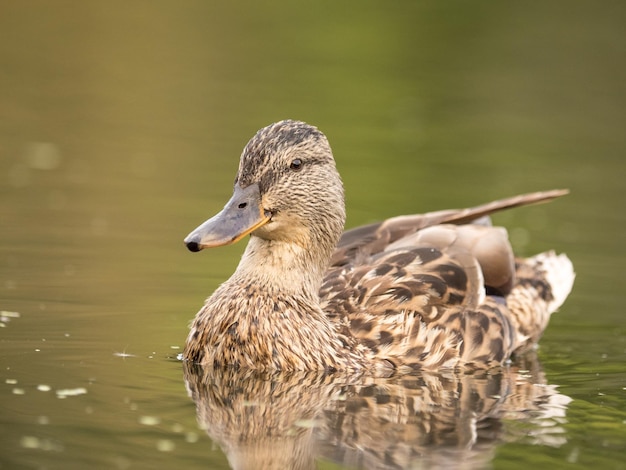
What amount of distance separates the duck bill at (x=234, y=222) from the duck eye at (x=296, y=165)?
1.06 ft

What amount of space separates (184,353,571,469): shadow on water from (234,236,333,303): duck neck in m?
0.60

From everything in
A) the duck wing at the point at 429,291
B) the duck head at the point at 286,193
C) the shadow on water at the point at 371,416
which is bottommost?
the shadow on water at the point at 371,416

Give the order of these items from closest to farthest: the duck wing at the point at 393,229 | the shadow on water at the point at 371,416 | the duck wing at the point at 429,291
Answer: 1. the shadow on water at the point at 371,416
2. the duck wing at the point at 429,291
3. the duck wing at the point at 393,229

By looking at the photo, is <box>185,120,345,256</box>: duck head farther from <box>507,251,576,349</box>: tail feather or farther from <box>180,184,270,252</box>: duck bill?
<box>507,251,576,349</box>: tail feather

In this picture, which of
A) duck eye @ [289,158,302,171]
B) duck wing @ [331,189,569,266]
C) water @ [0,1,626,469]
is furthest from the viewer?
duck wing @ [331,189,569,266]

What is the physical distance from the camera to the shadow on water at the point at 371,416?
6777mm

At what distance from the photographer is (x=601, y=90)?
21312 millimetres

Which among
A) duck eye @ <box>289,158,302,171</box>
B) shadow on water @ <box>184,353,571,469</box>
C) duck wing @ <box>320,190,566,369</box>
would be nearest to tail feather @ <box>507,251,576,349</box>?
duck wing @ <box>320,190,566,369</box>

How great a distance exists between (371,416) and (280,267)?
151cm

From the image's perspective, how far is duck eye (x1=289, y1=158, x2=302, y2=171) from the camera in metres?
8.64

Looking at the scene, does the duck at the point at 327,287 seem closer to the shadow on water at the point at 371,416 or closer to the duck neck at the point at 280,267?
the duck neck at the point at 280,267

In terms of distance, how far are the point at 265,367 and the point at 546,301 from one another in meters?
2.73

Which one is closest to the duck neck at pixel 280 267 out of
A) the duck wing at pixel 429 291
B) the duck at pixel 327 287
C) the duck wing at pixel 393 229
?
the duck at pixel 327 287

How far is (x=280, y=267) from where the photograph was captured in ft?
28.6
